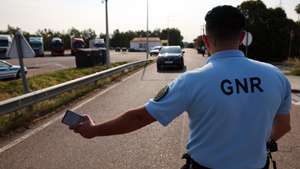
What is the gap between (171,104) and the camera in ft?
6.02

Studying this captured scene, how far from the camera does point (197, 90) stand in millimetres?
1781

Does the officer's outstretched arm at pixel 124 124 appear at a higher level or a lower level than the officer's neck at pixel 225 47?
lower

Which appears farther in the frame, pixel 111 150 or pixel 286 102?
pixel 111 150

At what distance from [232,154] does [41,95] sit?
7.56m

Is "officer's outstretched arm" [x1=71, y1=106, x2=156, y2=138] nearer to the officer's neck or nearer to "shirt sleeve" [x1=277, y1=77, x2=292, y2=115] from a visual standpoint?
the officer's neck

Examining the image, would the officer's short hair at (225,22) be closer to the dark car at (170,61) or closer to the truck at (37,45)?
the dark car at (170,61)

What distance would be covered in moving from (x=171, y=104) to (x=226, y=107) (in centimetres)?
29

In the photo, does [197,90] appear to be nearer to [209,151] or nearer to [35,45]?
[209,151]

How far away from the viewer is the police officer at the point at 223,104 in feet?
5.87

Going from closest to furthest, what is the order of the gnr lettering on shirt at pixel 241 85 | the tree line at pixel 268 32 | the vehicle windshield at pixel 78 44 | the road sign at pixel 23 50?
the gnr lettering on shirt at pixel 241 85 < the road sign at pixel 23 50 < the tree line at pixel 268 32 < the vehicle windshield at pixel 78 44

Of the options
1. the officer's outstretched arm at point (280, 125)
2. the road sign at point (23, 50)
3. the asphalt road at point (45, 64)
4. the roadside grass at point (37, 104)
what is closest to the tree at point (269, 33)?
the asphalt road at point (45, 64)

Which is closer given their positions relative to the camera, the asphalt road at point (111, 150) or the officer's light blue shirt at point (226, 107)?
the officer's light blue shirt at point (226, 107)

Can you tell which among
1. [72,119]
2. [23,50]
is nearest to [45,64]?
[23,50]

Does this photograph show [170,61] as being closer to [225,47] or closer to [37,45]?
[225,47]
